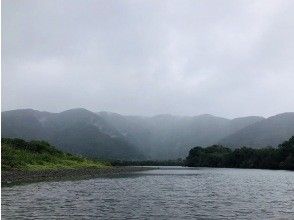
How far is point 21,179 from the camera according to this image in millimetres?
71375

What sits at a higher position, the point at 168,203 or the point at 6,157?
the point at 6,157

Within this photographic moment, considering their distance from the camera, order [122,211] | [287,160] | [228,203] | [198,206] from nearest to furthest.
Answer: [122,211]
[198,206]
[228,203]
[287,160]

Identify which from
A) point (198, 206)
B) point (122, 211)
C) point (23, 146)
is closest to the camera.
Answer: point (122, 211)

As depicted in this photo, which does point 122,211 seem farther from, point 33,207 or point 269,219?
point 269,219

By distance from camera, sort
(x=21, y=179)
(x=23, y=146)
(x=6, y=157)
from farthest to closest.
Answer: (x=23, y=146), (x=6, y=157), (x=21, y=179)

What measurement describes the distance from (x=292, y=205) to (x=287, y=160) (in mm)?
157745

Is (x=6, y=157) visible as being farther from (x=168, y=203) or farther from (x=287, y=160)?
(x=287, y=160)

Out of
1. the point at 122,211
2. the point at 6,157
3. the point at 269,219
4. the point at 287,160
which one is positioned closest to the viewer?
the point at 269,219

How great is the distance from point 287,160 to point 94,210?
170m

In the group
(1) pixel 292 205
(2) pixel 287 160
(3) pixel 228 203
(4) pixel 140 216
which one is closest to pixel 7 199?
(4) pixel 140 216

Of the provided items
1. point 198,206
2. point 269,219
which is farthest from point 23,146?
point 269,219

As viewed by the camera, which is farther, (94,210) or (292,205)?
(292,205)

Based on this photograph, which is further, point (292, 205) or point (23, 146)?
point (23, 146)

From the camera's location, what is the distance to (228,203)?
41.3m
